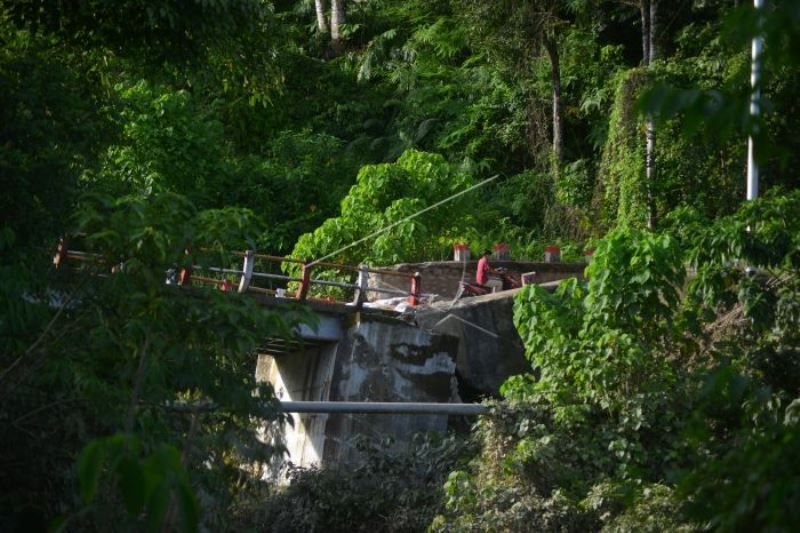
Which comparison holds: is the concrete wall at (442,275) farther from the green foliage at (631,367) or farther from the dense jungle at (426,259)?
the green foliage at (631,367)

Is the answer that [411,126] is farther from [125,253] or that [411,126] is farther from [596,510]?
[125,253]

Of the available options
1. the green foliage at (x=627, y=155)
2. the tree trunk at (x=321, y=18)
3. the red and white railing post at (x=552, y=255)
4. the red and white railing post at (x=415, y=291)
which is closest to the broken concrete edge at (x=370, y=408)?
the red and white railing post at (x=415, y=291)

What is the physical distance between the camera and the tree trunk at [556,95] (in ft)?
104

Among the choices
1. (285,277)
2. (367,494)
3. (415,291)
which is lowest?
(367,494)

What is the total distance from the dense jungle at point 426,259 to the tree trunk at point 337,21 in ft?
23.9

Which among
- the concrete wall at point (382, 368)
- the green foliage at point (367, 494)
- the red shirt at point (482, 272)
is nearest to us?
the green foliage at point (367, 494)

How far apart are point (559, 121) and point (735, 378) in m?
28.5

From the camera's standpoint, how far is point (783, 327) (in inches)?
589

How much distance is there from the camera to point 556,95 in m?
32.4

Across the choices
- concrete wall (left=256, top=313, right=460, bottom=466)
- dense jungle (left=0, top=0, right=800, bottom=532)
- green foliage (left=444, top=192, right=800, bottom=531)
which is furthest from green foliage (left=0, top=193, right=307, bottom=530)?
concrete wall (left=256, top=313, right=460, bottom=466)

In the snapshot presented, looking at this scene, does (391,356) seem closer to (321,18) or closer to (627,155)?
(627,155)

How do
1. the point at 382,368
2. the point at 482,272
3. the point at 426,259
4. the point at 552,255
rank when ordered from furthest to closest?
the point at 426,259 < the point at 552,255 < the point at 482,272 < the point at 382,368

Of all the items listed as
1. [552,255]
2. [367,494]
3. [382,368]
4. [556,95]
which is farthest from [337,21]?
[367,494]

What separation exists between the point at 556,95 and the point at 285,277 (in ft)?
45.7
